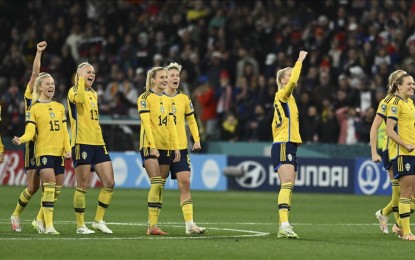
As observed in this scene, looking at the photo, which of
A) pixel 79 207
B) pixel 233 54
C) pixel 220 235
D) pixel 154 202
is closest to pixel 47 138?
pixel 79 207

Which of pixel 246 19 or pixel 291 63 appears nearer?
pixel 291 63

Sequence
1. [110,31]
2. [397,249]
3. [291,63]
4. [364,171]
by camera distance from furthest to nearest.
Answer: [110,31]
[291,63]
[364,171]
[397,249]

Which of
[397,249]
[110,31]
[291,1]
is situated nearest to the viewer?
[397,249]

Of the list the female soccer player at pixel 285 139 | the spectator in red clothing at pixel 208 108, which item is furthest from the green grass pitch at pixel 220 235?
the spectator in red clothing at pixel 208 108

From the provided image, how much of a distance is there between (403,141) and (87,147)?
184 inches

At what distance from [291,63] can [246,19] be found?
3628 mm

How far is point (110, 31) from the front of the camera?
122 feet

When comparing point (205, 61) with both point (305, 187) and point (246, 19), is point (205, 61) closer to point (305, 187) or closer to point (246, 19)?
point (246, 19)

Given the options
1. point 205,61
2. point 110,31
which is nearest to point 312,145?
point 205,61

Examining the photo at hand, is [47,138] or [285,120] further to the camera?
[47,138]

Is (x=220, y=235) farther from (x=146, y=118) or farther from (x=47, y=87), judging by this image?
(x=47, y=87)

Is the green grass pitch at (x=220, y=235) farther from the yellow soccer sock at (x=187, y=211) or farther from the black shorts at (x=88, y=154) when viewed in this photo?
the black shorts at (x=88, y=154)

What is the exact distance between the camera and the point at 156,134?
16672 mm

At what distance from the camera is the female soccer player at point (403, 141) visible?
1563 centimetres
